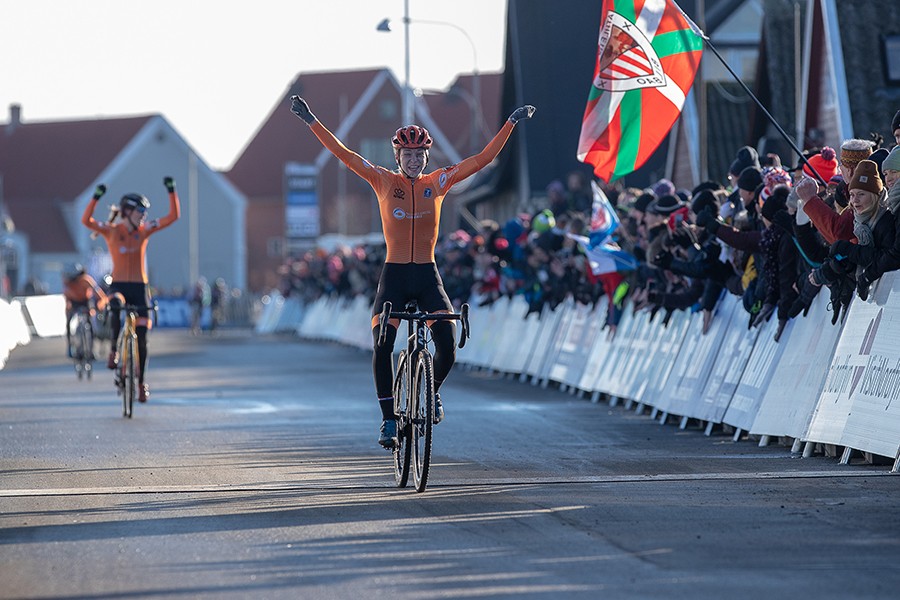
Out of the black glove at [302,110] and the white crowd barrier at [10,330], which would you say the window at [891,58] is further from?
the black glove at [302,110]

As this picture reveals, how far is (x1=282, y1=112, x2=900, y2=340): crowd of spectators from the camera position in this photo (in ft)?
40.3

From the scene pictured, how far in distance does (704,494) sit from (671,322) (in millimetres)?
7968

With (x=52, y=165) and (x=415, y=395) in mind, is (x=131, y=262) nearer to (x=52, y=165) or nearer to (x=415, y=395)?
(x=415, y=395)

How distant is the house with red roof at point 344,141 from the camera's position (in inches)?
3878

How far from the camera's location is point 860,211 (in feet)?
40.0

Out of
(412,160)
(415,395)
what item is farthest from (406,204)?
(415,395)

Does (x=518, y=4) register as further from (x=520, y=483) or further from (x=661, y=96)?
(x=520, y=483)

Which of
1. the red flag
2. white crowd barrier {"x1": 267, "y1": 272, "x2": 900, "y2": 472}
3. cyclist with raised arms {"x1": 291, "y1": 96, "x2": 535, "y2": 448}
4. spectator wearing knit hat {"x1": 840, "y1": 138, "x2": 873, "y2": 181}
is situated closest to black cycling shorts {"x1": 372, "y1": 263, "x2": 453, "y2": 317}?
cyclist with raised arms {"x1": 291, "y1": 96, "x2": 535, "y2": 448}

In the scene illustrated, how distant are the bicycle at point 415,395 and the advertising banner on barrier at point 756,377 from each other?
4.01 m

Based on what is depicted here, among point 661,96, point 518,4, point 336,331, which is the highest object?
point 518,4

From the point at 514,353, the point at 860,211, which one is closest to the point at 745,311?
the point at 860,211

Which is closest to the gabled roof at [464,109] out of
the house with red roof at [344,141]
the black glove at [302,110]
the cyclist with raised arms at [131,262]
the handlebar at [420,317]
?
the house with red roof at [344,141]

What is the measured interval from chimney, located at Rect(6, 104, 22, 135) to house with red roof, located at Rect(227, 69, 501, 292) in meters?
12.4

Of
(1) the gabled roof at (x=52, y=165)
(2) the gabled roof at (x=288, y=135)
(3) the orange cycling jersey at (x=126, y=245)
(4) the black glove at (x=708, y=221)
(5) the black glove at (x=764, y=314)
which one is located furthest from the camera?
(2) the gabled roof at (x=288, y=135)
